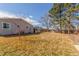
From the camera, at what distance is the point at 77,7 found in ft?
18.7

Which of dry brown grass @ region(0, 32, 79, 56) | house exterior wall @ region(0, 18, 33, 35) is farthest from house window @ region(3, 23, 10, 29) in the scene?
dry brown grass @ region(0, 32, 79, 56)

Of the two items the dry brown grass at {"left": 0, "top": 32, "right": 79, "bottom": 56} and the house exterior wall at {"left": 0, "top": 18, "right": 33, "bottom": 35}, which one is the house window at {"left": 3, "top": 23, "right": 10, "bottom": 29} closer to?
the house exterior wall at {"left": 0, "top": 18, "right": 33, "bottom": 35}

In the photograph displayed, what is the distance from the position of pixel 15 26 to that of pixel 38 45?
537mm

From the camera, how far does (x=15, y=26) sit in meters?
5.76

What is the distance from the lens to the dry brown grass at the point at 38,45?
5.71 meters

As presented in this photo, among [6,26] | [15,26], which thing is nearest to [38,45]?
[15,26]

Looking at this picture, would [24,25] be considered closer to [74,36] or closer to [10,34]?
[10,34]

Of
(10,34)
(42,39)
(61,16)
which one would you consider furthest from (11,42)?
(61,16)

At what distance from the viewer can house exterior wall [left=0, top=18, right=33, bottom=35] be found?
575 centimetres

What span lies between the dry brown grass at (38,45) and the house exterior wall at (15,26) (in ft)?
0.35

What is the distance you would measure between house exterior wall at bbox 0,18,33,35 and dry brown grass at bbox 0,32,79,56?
108mm

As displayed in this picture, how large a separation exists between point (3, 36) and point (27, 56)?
0.56 m

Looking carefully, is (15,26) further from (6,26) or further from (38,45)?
(38,45)

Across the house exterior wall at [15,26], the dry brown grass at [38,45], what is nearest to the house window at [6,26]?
the house exterior wall at [15,26]
